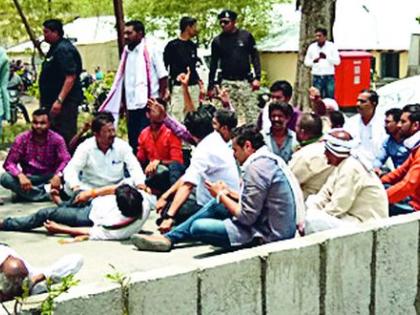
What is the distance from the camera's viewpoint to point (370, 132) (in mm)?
8852

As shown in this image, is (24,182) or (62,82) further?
(62,82)

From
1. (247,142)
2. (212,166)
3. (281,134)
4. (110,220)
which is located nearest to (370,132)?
(281,134)

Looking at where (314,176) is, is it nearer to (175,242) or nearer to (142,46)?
(175,242)

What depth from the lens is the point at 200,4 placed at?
87.7ft

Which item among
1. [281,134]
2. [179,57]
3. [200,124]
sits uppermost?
[179,57]

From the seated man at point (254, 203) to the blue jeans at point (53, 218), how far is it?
1234mm

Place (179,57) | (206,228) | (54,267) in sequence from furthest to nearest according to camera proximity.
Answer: (179,57), (206,228), (54,267)

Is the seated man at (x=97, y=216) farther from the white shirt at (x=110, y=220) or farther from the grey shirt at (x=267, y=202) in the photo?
the grey shirt at (x=267, y=202)

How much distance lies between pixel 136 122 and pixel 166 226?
8.44ft

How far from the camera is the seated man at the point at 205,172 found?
715 cm

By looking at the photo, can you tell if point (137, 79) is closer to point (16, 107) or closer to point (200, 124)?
point (200, 124)

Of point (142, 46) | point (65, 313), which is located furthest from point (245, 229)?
point (142, 46)

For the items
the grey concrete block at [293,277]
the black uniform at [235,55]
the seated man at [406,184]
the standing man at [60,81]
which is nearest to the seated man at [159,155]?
the standing man at [60,81]

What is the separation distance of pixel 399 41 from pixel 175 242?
74.3 ft
